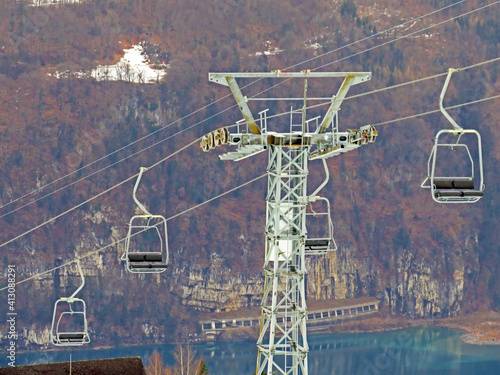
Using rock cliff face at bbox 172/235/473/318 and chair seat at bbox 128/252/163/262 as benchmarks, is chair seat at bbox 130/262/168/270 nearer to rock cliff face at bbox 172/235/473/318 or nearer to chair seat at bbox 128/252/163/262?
chair seat at bbox 128/252/163/262

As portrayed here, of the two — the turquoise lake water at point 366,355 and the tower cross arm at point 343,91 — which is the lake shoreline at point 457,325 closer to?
the turquoise lake water at point 366,355

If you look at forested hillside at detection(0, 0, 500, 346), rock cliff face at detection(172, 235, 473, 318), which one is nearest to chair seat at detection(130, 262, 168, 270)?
forested hillside at detection(0, 0, 500, 346)

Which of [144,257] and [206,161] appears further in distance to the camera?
[206,161]

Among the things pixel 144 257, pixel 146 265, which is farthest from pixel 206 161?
pixel 146 265

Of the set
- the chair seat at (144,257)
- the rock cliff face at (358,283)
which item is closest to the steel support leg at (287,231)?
the chair seat at (144,257)

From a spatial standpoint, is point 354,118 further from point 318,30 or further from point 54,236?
point 54,236

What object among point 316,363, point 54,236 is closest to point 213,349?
point 316,363

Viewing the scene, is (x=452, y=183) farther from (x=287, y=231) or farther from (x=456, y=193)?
(x=287, y=231)

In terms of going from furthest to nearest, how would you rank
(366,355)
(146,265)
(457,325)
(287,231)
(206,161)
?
(206,161)
(457,325)
(366,355)
(146,265)
(287,231)
